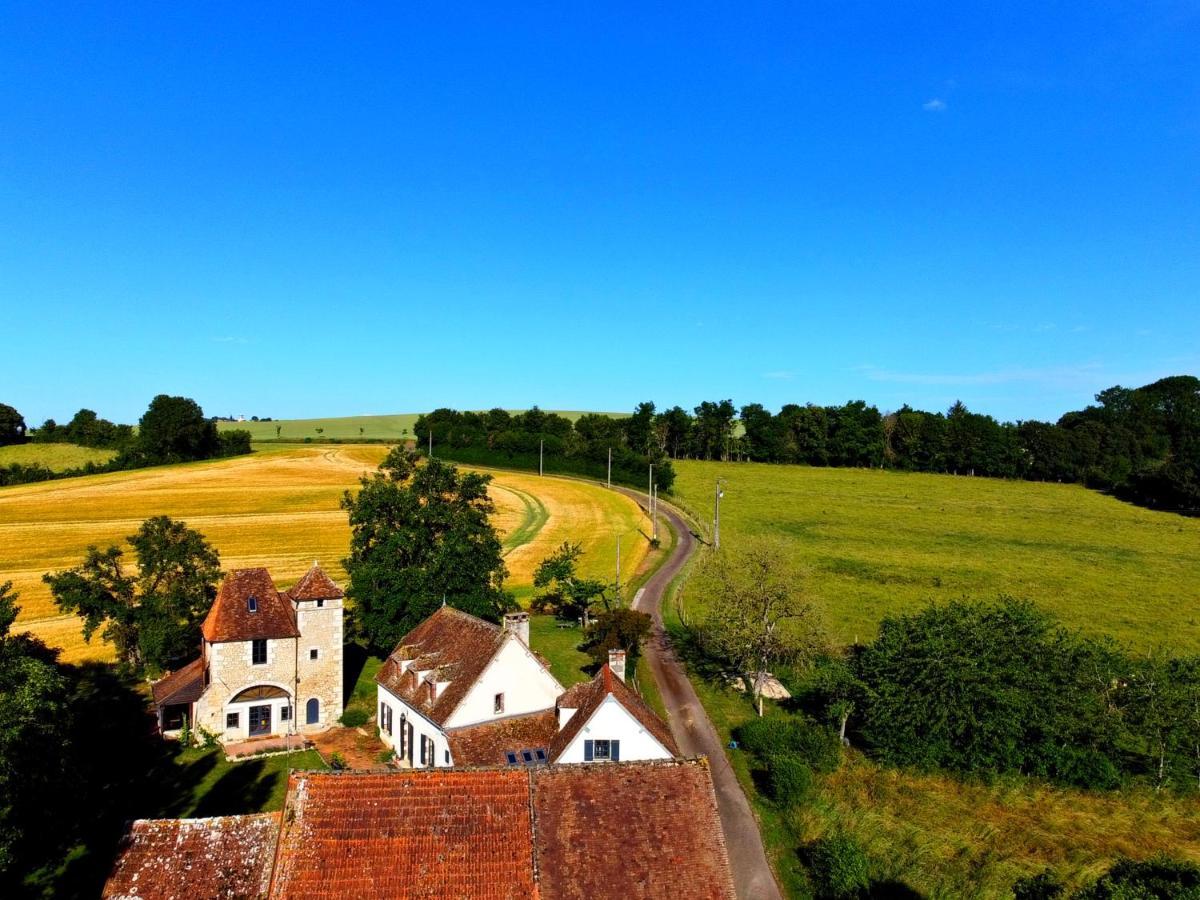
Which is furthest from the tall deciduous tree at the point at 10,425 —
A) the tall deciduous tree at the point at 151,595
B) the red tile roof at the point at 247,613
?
the red tile roof at the point at 247,613

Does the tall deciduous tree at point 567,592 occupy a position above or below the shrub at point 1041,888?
above

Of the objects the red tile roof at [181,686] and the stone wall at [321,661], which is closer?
the red tile roof at [181,686]

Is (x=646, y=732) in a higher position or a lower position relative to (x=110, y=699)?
higher

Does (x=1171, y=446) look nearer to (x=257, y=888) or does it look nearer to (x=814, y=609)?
(x=814, y=609)

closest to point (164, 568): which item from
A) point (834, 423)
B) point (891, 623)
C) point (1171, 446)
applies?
point (891, 623)

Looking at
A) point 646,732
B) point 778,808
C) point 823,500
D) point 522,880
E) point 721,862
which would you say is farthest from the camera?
point 823,500

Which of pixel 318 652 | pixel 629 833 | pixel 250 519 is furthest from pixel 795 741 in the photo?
pixel 250 519

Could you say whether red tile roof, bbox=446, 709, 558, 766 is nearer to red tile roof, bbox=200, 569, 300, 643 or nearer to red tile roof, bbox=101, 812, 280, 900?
red tile roof, bbox=101, 812, 280, 900

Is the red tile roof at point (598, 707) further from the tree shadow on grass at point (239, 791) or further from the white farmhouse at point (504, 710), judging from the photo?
the tree shadow on grass at point (239, 791)
